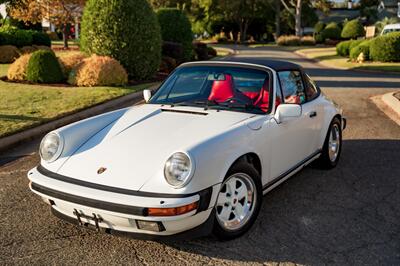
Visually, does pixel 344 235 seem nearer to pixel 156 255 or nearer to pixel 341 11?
pixel 156 255

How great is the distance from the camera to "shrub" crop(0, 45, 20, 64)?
20.5m

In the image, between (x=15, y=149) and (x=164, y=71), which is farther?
(x=164, y=71)

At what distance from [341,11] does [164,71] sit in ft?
255

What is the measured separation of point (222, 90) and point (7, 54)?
1868 cm

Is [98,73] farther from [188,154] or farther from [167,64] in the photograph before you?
[188,154]

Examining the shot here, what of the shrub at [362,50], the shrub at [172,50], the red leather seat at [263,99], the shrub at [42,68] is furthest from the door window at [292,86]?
the shrub at [362,50]

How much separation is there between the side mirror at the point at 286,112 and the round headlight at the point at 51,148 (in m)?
2.01

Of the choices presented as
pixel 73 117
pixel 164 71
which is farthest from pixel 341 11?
pixel 73 117

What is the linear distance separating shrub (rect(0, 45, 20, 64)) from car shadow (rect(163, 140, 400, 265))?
18483mm

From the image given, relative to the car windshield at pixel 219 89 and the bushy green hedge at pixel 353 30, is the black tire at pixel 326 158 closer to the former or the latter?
the car windshield at pixel 219 89

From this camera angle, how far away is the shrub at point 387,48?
73.5ft

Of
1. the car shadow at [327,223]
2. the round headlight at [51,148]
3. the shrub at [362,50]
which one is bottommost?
the car shadow at [327,223]

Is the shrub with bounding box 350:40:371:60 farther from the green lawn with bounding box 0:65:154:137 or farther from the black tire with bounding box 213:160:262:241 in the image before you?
the black tire with bounding box 213:160:262:241

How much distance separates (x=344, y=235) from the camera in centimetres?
381
